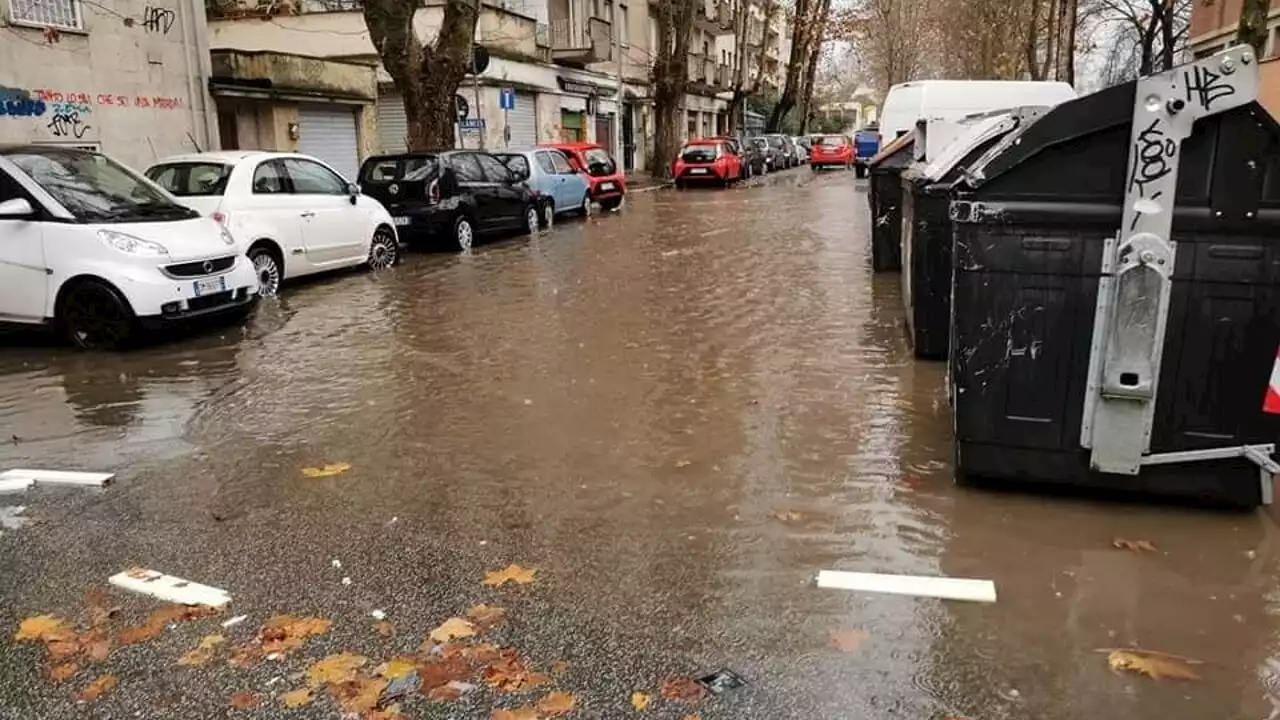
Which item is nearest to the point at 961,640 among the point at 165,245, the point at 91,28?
the point at 165,245

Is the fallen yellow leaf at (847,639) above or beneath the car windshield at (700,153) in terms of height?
beneath

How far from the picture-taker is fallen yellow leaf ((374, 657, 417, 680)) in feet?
10.6

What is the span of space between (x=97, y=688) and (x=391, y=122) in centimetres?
2587

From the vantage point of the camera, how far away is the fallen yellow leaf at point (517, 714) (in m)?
3.00

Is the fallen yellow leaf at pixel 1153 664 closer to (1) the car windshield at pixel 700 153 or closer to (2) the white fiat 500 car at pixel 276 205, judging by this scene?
(2) the white fiat 500 car at pixel 276 205

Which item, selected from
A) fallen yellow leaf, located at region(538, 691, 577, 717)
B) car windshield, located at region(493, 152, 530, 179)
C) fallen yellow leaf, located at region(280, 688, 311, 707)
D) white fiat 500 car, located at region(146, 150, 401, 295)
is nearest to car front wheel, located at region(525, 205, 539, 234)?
car windshield, located at region(493, 152, 530, 179)

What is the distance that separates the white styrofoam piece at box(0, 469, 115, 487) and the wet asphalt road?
0.37 feet

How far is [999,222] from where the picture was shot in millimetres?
4199

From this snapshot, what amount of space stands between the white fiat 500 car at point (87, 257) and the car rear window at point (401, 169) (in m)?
6.46

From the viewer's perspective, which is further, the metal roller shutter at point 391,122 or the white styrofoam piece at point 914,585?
the metal roller shutter at point 391,122

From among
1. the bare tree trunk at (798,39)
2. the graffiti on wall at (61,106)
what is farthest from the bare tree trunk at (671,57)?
the graffiti on wall at (61,106)

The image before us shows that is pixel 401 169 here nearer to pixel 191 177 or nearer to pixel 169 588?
pixel 191 177

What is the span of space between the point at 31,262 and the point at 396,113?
2023 centimetres

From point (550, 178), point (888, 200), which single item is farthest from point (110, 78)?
point (888, 200)
